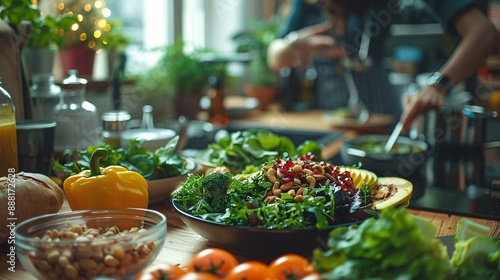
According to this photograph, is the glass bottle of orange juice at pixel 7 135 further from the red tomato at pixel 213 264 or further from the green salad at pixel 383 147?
the green salad at pixel 383 147

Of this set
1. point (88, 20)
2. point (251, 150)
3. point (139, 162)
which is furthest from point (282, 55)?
point (139, 162)

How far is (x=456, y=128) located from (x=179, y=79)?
1.37 metres

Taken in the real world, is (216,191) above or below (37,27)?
below

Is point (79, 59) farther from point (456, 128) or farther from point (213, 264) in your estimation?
point (213, 264)

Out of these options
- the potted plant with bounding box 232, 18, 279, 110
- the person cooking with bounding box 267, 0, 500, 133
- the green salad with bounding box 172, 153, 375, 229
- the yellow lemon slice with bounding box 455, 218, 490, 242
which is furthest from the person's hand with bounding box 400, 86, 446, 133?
the potted plant with bounding box 232, 18, 279, 110

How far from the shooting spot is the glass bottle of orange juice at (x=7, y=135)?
104cm

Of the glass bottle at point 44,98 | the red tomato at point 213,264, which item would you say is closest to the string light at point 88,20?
the glass bottle at point 44,98

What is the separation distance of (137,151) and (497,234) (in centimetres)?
77

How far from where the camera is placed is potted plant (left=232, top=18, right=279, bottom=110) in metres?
3.18

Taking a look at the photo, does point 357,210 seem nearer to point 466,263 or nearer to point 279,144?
point 466,263

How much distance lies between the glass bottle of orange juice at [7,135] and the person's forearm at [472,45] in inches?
54.3

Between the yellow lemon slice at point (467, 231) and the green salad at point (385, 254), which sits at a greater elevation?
the green salad at point (385, 254)

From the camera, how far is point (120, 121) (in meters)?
1.38

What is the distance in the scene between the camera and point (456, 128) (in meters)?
1.74
